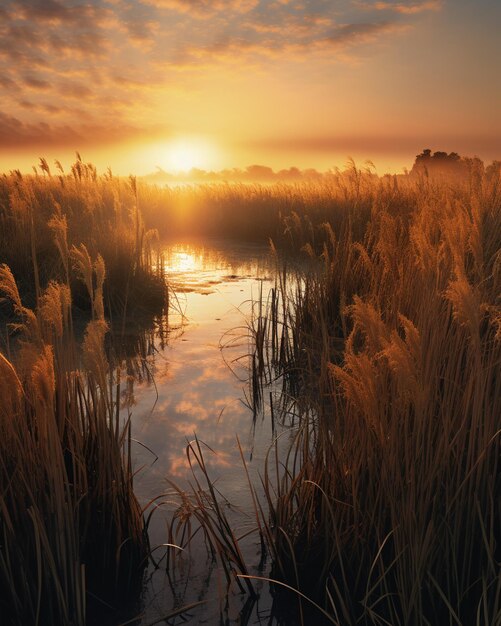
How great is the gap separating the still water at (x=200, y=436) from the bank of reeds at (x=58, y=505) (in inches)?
5.4

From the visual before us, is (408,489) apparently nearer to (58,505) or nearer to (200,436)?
(58,505)

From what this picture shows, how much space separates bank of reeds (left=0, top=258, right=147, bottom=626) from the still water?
14cm

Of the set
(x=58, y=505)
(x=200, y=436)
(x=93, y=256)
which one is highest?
(x=93, y=256)

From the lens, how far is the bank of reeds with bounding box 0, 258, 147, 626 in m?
1.73

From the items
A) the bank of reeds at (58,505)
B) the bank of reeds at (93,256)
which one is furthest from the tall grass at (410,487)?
the bank of reeds at (93,256)

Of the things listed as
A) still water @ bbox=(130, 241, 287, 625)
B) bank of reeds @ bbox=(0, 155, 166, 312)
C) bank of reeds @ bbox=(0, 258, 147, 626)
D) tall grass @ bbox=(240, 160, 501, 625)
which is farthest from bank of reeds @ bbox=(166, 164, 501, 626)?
bank of reeds @ bbox=(0, 155, 166, 312)

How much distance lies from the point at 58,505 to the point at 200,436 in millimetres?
1599

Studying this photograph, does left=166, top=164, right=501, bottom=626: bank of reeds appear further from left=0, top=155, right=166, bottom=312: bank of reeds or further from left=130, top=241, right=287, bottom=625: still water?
left=0, top=155, right=166, bottom=312: bank of reeds

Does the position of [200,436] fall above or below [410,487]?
below

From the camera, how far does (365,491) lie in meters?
1.99

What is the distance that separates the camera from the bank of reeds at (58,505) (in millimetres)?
1730

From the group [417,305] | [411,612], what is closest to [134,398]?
[417,305]

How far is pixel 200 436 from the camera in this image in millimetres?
3287

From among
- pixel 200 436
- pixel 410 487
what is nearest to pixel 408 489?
pixel 410 487
